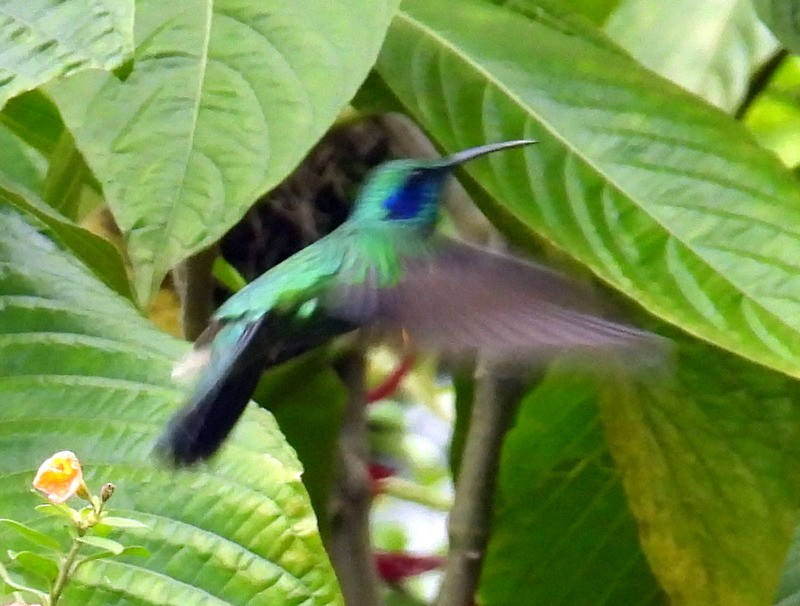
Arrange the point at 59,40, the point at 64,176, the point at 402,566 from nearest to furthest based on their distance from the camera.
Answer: the point at 59,40
the point at 64,176
the point at 402,566

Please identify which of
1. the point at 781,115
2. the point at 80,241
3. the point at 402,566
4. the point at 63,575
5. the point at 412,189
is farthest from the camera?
the point at 781,115

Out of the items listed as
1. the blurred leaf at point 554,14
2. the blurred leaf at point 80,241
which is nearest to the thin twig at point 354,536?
the blurred leaf at point 80,241

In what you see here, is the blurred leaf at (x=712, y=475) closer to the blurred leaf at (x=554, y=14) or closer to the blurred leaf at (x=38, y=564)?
the blurred leaf at (x=554, y=14)

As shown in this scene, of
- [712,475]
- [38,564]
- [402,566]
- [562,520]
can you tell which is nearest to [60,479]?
[38,564]

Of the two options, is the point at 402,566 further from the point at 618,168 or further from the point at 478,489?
the point at 618,168

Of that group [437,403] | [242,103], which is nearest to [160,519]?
[242,103]

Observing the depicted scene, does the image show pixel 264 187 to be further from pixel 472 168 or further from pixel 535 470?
pixel 535 470
